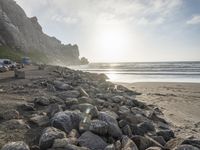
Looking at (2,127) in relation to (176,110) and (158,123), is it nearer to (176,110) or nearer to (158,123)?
(158,123)

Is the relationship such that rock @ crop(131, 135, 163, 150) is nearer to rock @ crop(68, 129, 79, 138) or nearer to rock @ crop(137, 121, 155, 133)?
rock @ crop(137, 121, 155, 133)

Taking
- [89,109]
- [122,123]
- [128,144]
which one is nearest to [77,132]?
[128,144]

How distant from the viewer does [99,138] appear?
6680 mm

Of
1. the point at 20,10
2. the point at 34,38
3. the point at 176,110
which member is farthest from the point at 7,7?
the point at 176,110

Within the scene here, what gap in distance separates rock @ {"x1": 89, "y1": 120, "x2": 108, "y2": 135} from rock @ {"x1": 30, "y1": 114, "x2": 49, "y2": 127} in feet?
5.20

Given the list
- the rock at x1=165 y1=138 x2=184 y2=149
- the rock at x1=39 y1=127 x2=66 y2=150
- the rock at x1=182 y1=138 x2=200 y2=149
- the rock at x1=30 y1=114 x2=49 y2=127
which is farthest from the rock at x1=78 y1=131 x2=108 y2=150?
the rock at x1=182 y1=138 x2=200 y2=149

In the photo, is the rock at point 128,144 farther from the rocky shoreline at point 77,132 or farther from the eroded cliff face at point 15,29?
the eroded cliff face at point 15,29

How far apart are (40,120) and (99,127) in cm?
208

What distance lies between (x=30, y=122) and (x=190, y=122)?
28.3 ft

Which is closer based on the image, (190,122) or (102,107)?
(102,107)

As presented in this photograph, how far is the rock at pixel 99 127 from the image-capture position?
7055mm

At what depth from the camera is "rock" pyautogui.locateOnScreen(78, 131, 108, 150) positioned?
20.8 ft

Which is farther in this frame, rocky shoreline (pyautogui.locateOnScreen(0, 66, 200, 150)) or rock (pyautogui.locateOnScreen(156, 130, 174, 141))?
rock (pyautogui.locateOnScreen(156, 130, 174, 141))

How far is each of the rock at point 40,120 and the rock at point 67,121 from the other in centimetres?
39
